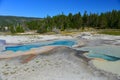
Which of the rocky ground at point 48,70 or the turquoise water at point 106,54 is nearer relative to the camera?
the rocky ground at point 48,70

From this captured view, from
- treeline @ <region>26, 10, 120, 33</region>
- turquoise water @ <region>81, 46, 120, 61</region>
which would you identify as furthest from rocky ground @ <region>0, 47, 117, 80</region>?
treeline @ <region>26, 10, 120, 33</region>

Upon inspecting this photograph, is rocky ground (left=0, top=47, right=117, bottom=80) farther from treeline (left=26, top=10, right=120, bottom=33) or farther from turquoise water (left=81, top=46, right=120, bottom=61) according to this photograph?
treeline (left=26, top=10, right=120, bottom=33)

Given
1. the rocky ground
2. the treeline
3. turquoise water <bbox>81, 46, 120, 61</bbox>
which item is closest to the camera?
the rocky ground

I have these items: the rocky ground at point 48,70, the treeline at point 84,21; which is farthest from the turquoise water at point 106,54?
the treeline at point 84,21

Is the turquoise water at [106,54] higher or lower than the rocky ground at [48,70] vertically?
lower

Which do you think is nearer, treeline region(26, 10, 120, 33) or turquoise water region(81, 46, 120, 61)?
turquoise water region(81, 46, 120, 61)

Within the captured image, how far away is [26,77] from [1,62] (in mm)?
7198

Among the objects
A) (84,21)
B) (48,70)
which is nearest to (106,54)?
(48,70)

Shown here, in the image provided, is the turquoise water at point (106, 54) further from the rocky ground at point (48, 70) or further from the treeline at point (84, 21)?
the treeline at point (84, 21)

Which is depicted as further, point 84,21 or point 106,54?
point 84,21

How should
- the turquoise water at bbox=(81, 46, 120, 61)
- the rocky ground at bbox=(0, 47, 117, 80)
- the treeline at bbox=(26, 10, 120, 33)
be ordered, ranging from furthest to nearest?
the treeline at bbox=(26, 10, 120, 33) → the turquoise water at bbox=(81, 46, 120, 61) → the rocky ground at bbox=(0, 47, 117, 80)

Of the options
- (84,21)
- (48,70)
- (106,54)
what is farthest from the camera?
(84,21)

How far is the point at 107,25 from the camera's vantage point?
9512cm

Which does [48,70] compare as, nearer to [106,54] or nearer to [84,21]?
[106,54]
